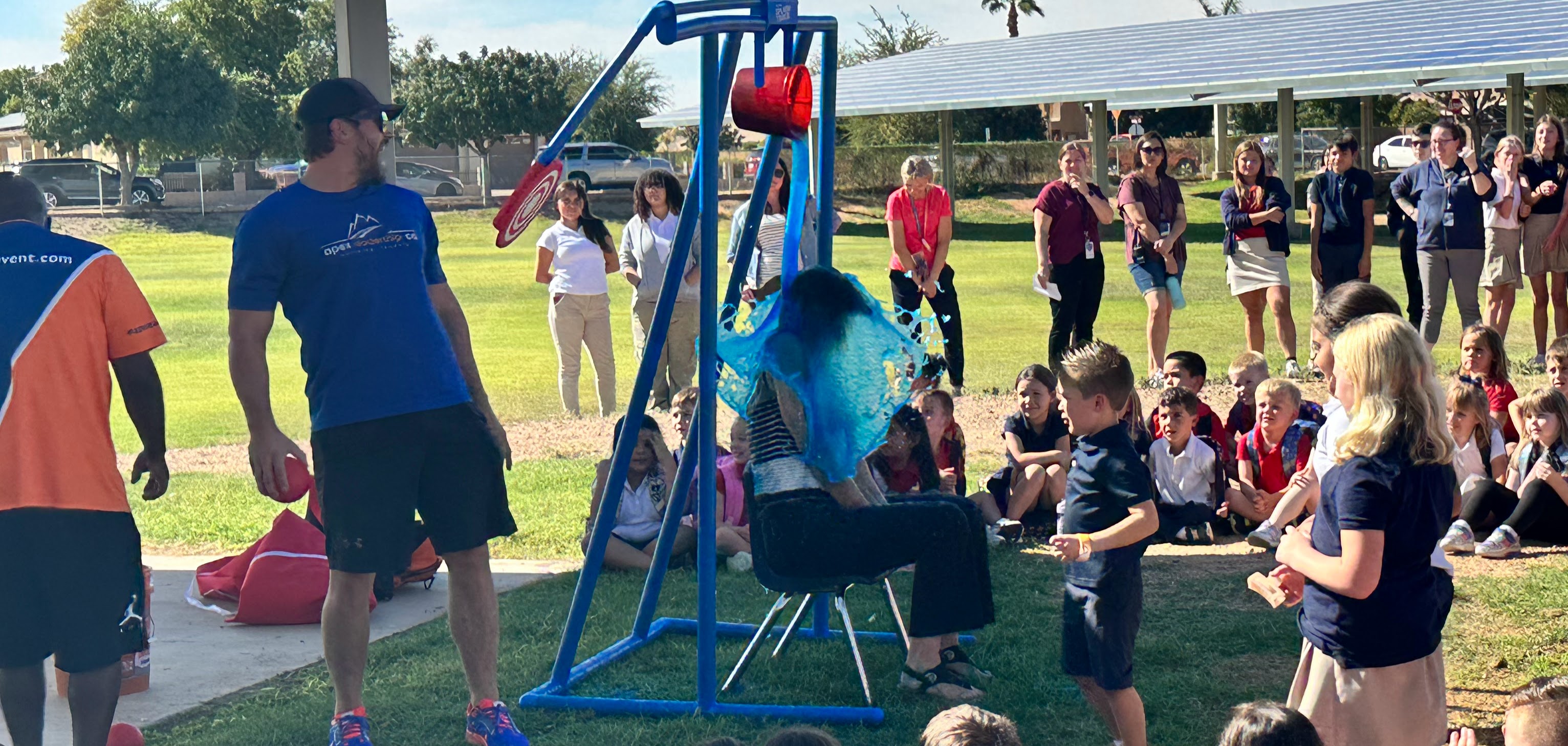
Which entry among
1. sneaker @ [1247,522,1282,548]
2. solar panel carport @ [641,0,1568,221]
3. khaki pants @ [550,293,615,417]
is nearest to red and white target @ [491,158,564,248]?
sneaker @ [1247,522,1282,548]

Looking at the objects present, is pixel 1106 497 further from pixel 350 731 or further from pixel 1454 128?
pixel 1454 128

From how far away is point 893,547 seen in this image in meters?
4.45

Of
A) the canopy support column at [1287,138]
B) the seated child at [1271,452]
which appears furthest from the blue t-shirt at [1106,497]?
the canopy support column at [1287,138]

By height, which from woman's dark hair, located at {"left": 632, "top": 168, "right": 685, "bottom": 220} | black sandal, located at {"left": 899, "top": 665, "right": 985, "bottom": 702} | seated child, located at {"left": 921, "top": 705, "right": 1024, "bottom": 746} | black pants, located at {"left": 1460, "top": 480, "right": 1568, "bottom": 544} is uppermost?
woman's dark hair, located at {"left": 632, "top": 168, "right": 685, "bottom": 220}

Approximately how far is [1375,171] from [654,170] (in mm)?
33081

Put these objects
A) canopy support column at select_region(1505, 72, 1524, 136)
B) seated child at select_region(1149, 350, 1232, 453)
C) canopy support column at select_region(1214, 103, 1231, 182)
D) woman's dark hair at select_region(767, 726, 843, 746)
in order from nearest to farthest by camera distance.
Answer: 1. woman's dark hair at select_region(767, 726, 843, 746)
2. seated child at select_region(1149, 350, 1232, 453)
3. canopy support column at select_region(1505, 72, 1524, 136)
4. canopy support column at select_region(1214, 103, 1231, 182)

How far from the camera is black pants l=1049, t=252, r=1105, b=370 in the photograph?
33.6ft

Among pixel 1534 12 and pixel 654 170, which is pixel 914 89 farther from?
pixel 654 170

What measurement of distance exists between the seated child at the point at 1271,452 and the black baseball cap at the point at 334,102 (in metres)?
4.36

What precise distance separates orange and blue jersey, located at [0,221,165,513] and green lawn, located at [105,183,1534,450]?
7.37 m

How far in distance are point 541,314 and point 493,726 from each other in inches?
703

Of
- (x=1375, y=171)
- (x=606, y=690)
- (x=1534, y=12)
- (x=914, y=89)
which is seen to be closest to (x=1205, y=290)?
(x=1534, y=12)

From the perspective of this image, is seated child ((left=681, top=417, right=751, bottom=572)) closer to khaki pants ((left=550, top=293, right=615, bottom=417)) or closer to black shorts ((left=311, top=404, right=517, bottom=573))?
black shorts ((left=311, top=404, right=517, bottom=573))

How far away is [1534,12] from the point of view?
82.6ft
